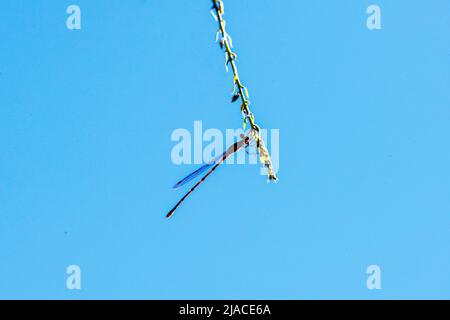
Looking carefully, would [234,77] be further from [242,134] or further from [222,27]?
[242,134]

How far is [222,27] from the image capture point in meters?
2.90

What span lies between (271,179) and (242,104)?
94cm
